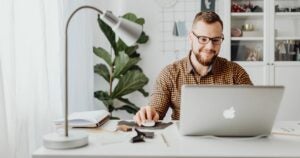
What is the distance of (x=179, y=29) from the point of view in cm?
407

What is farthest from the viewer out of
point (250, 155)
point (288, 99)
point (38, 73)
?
point (288, 99)

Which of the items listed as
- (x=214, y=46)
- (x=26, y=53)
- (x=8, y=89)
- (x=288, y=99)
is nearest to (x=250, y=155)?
(x=214, y=46)

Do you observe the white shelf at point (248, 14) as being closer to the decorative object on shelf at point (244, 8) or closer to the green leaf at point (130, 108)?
the decorative object on shelf at point (244, 8)

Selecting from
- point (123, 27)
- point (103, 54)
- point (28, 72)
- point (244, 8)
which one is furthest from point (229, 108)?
point (244, 8)

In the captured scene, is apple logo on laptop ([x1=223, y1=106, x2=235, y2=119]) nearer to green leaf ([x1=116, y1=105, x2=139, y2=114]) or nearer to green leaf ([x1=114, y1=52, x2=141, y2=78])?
green leaf ([x1=114, y1=52, x2=141, y2=78])

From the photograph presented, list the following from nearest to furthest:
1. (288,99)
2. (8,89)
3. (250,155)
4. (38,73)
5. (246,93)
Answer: (250,155), (246,93), (8,89), (38,73), (288,99)

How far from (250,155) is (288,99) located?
281cm

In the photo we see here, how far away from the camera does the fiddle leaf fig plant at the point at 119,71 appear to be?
3600 millimetres

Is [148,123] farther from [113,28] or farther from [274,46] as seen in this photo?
[274,46]

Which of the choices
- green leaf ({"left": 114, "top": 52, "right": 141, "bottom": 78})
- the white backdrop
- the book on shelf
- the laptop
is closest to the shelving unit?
green leaf ({"left": 114, "top": 52, "right": 141, "bottom": 78})

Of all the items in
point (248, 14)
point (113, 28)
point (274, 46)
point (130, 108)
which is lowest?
point (130, 108)

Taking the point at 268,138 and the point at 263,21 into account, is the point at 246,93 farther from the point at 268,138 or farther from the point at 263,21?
the point at 263,21

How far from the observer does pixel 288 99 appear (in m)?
3.89

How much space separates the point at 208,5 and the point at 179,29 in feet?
1.25
